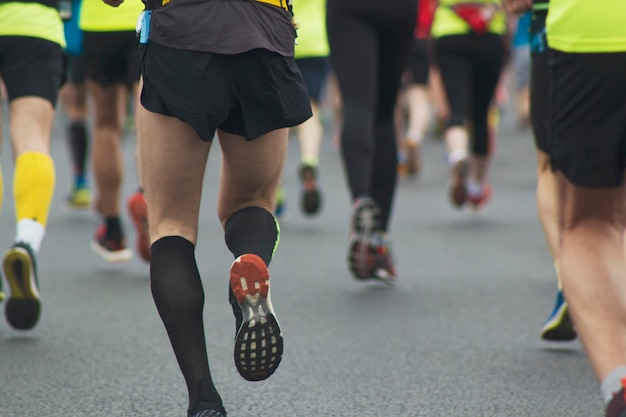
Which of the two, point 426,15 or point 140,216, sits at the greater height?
point 140,216

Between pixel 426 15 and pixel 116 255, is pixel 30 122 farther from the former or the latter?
pixel 426 15

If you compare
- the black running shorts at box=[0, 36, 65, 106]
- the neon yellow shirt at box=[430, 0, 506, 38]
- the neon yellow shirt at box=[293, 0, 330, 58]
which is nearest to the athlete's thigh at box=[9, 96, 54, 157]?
the black running shorts at box=[0, 36, 65, 106]

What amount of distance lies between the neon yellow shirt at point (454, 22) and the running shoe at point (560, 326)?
12.7 ft

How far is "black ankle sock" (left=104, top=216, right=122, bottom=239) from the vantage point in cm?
696

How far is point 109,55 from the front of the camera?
650 cm

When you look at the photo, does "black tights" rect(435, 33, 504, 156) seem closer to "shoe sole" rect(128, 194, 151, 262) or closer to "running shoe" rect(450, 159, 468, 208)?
"running shoe" rect(450, 159, 468, 208)

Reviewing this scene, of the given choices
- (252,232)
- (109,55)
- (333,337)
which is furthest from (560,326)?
(109,55)

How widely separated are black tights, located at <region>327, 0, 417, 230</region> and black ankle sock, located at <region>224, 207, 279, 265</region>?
8.29ft

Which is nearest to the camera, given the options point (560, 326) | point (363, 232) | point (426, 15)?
point (560, 326)

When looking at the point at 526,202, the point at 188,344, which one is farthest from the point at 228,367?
the point at 526,202

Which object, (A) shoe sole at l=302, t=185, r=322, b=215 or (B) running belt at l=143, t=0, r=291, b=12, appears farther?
(A) shoe sole at l=302, t=185, r=322, b=215

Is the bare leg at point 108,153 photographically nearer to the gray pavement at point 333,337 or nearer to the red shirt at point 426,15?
the gray pavement at point 333,337

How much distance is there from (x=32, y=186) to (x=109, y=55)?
155 cm

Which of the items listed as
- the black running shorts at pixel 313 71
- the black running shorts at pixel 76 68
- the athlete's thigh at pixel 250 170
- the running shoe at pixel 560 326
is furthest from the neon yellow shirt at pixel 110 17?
the athlete's thigh at pixel 250 170
